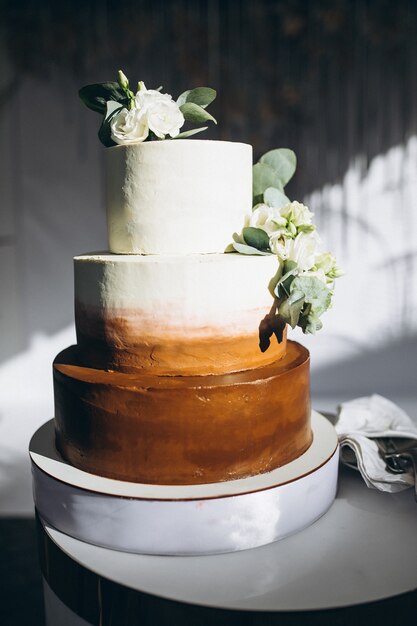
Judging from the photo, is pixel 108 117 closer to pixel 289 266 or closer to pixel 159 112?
pixel 159 112

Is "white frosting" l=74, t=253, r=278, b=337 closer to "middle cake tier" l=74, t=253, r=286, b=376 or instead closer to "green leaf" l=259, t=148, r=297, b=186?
"middle cake tier" l=74, t=253, r=286, b=376

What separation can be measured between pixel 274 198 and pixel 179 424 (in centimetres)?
65

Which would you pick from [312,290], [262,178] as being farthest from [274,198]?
[312,290]

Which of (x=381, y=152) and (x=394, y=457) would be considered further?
(x=381, y=152)

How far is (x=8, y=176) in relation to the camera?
3793 mm

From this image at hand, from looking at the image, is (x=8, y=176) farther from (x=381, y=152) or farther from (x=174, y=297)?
(x=174, y=297)

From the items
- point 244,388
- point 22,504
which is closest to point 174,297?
point 244,388

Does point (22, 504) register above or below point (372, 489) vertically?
below

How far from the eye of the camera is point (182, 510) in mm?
1212

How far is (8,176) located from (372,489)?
3067 mm

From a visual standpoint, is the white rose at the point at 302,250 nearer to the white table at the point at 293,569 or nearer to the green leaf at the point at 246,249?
the green leaf at the point at 246,249

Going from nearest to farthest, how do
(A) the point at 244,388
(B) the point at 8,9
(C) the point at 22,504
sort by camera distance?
(A) the point at 244,388 < (C) the point at 22,504 < (B) the point at 8,9

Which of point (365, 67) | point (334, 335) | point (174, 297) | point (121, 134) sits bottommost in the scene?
point (334, 335)

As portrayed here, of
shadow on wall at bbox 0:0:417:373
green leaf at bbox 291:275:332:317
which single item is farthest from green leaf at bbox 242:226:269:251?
shadow on wall at bbox 0:0:417:373
